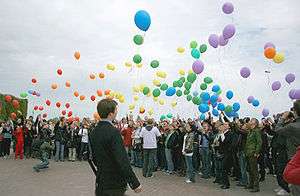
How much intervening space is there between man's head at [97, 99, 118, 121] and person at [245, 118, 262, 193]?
6.88 metres

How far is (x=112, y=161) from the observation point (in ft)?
13.3

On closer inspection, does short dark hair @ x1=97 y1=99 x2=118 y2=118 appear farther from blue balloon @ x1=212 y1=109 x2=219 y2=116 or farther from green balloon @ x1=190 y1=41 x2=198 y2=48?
blue balloon @ x1=212 y1=109 x2=219 y2=116

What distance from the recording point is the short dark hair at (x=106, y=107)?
4.23 metres

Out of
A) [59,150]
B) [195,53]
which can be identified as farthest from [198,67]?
[59,150]

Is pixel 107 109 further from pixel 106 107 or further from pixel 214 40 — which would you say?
pixel 214 40

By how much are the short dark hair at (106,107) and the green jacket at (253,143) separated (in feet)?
22.6

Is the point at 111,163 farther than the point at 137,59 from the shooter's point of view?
No

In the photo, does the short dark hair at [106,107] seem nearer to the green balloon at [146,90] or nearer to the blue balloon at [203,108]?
the blue balloon at [203,108]

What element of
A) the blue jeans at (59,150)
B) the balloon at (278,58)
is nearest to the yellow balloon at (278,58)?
the balloon at (278,58)

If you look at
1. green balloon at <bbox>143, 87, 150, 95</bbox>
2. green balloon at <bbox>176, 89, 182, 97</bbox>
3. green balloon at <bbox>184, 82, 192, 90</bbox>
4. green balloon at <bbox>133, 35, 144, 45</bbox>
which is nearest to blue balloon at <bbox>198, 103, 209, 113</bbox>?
green balloon at <bbox>184, 82, 192, 90</bbox>

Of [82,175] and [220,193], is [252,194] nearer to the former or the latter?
[220,193]

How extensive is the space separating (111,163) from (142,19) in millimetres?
9134

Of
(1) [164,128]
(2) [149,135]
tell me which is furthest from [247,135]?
(1) [164,128]

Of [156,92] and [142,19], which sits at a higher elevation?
[142,19]
